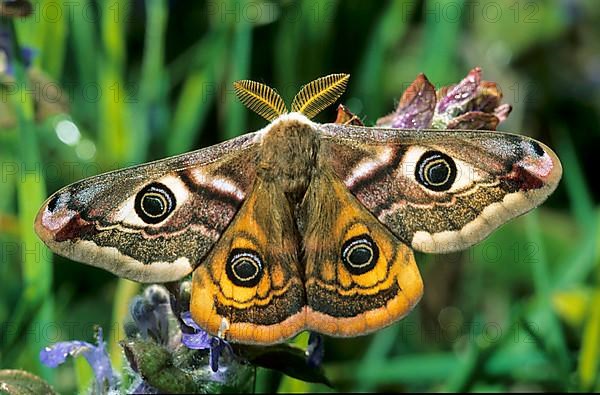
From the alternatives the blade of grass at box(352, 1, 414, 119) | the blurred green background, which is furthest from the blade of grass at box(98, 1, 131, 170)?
the blade of grass at box(352, 1, 414, 119)

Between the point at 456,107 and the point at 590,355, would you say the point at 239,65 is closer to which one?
the point at 456,107

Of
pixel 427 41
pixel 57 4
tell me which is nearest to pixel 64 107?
pixel 57 4

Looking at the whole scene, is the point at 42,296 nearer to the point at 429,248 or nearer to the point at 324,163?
the point at 324,163

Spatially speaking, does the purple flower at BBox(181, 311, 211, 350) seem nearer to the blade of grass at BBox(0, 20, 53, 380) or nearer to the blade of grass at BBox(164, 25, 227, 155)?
the blade of grass at BBox(0, 20, 53, 380)

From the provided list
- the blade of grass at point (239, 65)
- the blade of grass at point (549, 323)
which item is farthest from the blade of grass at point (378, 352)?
the blade of grass at point (239, 65)

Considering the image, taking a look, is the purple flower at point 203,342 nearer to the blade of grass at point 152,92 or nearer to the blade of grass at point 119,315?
the blade of grass at point 119,315
